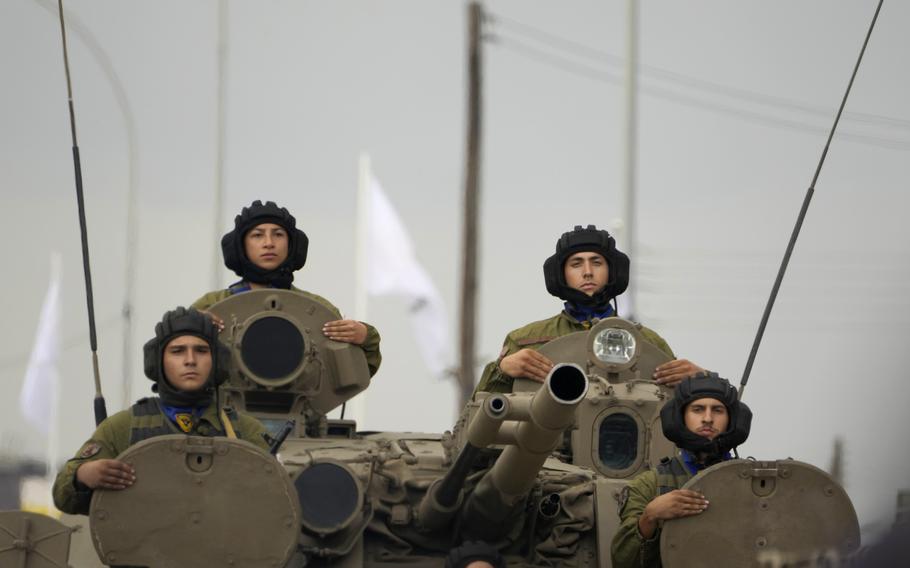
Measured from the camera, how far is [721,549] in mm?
9977

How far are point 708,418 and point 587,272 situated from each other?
3.65 m

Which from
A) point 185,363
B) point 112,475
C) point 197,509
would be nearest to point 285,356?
point 185,363

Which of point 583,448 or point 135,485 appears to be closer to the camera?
point 135,485

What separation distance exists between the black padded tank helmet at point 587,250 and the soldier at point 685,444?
11.2 ft

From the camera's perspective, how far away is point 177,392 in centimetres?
1055

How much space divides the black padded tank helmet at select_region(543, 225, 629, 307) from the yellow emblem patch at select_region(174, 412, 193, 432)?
4309 millimetres

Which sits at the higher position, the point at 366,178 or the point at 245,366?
the point at 366,178

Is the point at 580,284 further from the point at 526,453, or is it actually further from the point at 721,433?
the point at 526,453

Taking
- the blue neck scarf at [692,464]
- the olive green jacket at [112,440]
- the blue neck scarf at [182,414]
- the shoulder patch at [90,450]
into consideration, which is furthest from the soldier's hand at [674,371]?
the shoulder patch at [90,450]

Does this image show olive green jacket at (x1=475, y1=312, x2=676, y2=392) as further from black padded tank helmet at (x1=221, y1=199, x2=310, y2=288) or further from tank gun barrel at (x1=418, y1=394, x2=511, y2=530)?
tank gun barrel at (x1=418, y1=394, x2=511, y2=530)

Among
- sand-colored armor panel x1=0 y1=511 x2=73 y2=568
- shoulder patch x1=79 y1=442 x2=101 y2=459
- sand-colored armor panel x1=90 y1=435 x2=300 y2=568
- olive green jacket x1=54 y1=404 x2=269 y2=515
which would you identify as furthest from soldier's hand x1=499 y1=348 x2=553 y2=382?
sand-colored armor panel x1=0 y1=511 x2=73 y2=568

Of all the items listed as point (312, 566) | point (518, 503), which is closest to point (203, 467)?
point (312, 566)

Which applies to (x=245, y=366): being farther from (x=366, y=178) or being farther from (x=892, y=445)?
(x=366, y=178)

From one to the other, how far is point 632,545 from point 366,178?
979 inches
